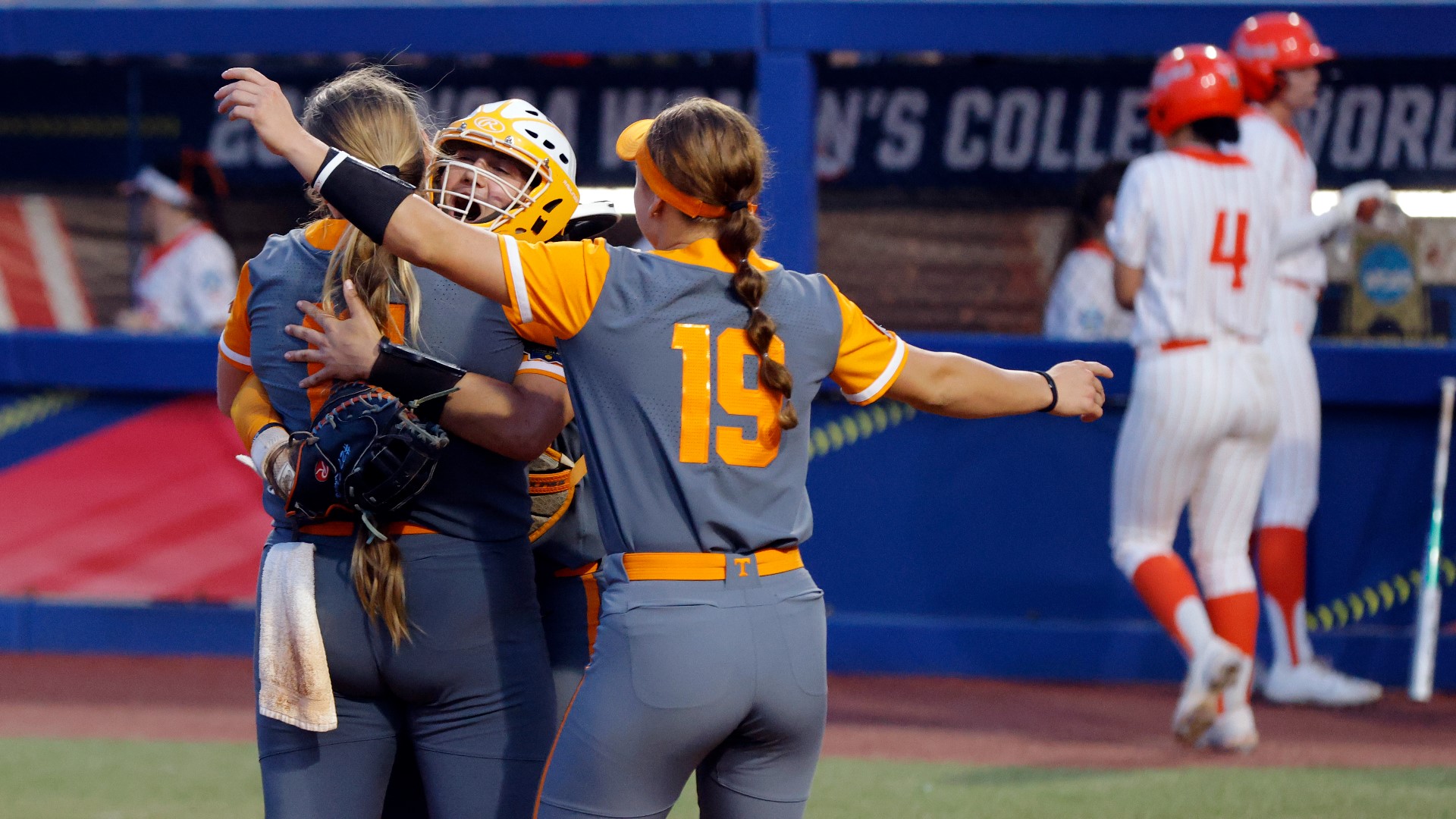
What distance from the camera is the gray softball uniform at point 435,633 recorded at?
2525 mm

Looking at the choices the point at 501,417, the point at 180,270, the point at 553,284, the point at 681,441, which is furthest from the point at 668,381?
the point at 180,270

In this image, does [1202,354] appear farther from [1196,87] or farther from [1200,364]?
[1196,87]

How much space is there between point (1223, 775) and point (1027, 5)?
10.7 feet

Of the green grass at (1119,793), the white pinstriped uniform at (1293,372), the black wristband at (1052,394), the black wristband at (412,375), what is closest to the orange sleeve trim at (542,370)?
the black wristband at (412,375)

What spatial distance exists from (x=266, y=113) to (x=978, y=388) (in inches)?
46.4

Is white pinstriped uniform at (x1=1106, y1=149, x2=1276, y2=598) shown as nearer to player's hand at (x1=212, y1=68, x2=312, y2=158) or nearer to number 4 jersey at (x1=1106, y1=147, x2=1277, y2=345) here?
number 4 jersey at (x1=1106, y1=147, x2=1277, y2=345)

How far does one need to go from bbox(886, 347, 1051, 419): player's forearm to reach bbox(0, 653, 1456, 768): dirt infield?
293cm

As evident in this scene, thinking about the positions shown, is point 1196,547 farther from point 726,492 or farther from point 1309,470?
point 726,492

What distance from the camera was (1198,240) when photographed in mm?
5348

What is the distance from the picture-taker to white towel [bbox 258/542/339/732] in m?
2.46

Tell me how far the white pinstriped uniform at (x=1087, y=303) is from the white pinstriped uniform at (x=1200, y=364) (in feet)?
5.65

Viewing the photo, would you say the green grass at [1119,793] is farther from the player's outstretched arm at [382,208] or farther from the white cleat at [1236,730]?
the player's outstretched arm at [382,208]

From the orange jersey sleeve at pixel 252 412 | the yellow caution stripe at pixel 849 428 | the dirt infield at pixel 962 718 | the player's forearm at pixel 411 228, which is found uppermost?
the player's forearm at pixel 411 228

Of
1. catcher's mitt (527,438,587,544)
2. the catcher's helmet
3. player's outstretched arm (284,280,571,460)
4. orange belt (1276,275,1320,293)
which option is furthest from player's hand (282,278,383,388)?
orange belt (1276,275,1320,293)
